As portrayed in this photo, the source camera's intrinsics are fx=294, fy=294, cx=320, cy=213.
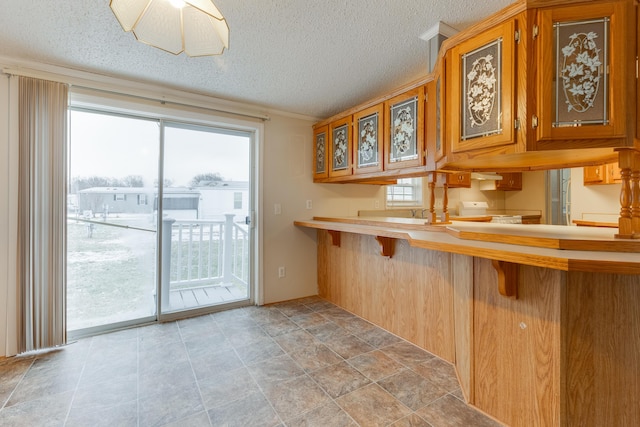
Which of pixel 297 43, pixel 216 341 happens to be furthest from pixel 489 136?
pixel 216 341

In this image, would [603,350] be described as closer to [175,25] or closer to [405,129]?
[405,129]

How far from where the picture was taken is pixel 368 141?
9.33ft

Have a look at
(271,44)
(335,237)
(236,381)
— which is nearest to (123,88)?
(271,44)

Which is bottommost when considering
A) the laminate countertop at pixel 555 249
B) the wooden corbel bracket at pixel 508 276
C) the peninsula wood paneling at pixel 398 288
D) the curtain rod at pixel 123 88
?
the peninsula wood paneling at pixel 398 288

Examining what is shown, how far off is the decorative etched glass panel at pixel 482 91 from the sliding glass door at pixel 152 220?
2447 millimetres

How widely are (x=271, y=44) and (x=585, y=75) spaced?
1.79 metres

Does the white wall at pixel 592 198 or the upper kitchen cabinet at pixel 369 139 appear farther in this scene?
the white wall at pixel 592 198

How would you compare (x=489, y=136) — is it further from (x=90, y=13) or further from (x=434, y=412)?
(x=90, y=13)

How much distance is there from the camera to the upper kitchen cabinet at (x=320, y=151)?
345 cm

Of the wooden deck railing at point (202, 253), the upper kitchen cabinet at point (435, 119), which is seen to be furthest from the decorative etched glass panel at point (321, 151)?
the upper kitchen cabinet at point (435, 119)

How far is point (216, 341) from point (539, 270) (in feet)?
7.76

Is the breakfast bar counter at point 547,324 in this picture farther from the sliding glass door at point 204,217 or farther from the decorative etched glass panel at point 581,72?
the sliding glass door at point 204,217

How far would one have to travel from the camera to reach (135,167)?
2.84m

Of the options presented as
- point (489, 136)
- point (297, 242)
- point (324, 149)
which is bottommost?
point (297, 242)
